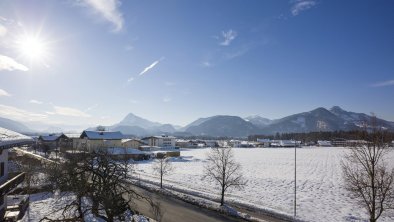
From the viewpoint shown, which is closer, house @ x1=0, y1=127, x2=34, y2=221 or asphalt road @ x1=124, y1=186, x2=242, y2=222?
house @ x1=0, y1=127, x2=34, y2=221

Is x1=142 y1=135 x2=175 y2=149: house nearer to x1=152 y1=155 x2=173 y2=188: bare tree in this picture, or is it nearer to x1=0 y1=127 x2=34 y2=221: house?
x1=152 y1=155 x2=173 y2=188: bare tree

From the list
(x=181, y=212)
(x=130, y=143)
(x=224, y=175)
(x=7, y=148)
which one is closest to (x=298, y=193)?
(x=224, y=175)

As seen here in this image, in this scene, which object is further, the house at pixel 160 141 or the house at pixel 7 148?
the house at pixel 160 141

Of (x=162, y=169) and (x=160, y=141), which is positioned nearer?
(x=162, y=169)

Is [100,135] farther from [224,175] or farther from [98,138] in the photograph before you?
[224,175]

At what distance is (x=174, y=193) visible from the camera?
163 feet

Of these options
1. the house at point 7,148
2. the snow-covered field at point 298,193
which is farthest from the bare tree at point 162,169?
the house at point 7,148

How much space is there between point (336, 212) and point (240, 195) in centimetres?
1487

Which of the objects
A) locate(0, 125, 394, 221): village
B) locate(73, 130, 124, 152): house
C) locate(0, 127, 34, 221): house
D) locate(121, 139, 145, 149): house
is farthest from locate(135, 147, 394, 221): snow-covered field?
locate(121, 139, 145, 149): house

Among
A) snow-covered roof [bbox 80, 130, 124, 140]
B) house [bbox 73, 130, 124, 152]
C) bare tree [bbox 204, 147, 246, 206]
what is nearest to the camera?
bare tree [bbox 204, 147, 246, 206]

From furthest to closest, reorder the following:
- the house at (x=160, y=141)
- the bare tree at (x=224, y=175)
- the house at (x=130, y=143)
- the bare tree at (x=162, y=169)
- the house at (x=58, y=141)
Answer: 1. the house at (x=160, y=141)
2. the house at (x=130, y=143)
3. the house at (x=58, y=141)
4. the bare tree at (x=162, y=169)
5. the bare tree at (x=224, y=175)

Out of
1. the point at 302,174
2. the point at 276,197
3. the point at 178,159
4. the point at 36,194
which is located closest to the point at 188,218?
the point at 276,197

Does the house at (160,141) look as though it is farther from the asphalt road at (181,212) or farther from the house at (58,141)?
the asphalt road at (181,212)

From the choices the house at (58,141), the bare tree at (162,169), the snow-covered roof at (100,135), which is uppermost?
the snow-covered roof at (100,135)
